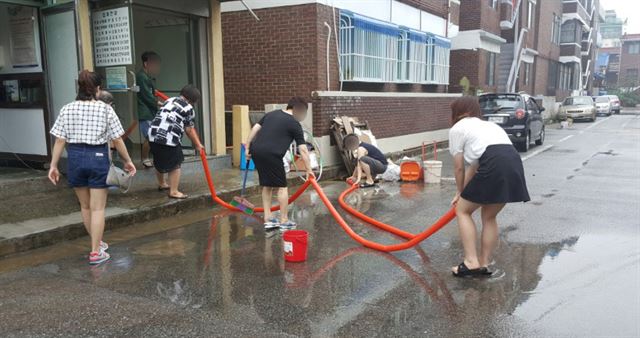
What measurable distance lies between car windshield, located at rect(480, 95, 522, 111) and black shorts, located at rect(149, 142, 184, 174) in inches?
418

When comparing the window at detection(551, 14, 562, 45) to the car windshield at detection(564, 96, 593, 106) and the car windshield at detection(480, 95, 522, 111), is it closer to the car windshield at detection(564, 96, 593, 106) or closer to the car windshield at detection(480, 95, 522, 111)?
the car windshield at detection(564, 96, 593, 106)

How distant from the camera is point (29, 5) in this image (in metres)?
7.66

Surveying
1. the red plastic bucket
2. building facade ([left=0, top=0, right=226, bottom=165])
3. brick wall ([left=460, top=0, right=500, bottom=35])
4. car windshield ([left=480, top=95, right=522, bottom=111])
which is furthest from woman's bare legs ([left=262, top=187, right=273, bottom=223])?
brick wall ([left=460, top=0, right=500, bottom=35])

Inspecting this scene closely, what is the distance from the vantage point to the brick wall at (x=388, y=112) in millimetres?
A: 11113

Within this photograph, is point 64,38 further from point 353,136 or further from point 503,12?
point 503,12

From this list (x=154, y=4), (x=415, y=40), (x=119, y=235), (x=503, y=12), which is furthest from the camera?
(x=503, y=12)

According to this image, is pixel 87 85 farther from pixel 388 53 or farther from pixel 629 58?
pixel 629 58

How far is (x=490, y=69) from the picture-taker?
24.4 meters

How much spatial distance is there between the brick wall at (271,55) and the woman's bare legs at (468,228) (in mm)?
6865

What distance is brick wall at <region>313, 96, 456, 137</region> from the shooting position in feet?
36.5

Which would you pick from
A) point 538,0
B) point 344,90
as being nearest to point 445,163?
point 344,90

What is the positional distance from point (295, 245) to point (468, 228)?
5.45ft

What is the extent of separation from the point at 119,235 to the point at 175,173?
1446 millimetres

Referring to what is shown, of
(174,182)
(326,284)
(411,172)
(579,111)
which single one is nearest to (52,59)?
(174,182)
